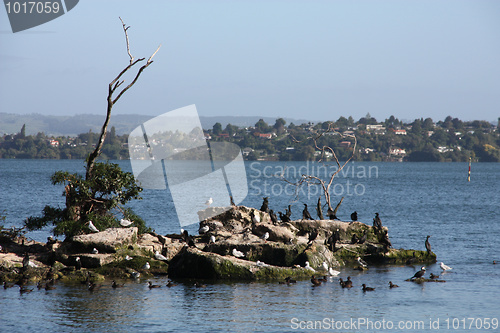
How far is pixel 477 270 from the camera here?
29188 mm

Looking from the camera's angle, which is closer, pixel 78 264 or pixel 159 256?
pixel 78 264

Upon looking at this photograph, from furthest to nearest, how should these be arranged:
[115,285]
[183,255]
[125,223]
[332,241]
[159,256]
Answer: [332,241] → [125,223] → [159,256] → [183,255] → [115,285]

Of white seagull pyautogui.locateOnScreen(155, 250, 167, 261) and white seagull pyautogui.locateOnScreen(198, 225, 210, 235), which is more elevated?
white seagull pyautogui.locateOnScreen(198, 225, 210, 235)

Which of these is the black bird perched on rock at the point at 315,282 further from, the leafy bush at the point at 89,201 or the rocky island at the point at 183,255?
the leafy bush at the point at 89,201

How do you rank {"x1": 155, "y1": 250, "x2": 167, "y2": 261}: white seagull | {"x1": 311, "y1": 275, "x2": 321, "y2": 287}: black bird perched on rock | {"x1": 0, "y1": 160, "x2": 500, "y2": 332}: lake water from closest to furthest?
{"x1": 0, "y1": 160, "x2": 500, "y2": 332}: lake water, {"x1": 311, "y1": 275, "x2": 321, "y2": 287}: black bird perched on rock, {"x1": 155, "y1": 250, "x2": 167, "y2": 261}: white seagull

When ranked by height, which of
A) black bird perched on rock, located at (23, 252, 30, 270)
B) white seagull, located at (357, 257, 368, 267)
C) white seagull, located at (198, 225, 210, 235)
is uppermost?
white seagull, located at (198, 225, 210, 235)

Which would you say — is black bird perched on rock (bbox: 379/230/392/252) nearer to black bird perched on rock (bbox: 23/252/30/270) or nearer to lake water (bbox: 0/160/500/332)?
lake water (bbox: 0/160/500/332)

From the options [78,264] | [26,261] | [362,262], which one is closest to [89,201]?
[78,264]

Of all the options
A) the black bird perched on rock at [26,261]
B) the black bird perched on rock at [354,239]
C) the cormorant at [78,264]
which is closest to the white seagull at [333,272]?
the black bird perched on rock at [354,239]

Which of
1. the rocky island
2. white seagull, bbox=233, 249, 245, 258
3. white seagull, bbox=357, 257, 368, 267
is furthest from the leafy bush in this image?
white seagull, bbox=357, 257, 368, 267

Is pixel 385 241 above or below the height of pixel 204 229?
below

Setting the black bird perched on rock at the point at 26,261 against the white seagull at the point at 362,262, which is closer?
the black bird perched on rock at the point at 26,261

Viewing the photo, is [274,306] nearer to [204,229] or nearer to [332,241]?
[332,241]

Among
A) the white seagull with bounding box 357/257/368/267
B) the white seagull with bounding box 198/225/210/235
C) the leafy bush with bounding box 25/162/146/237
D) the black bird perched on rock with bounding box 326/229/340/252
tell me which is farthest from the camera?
the white seagull with bounding box 198/225/210/235
